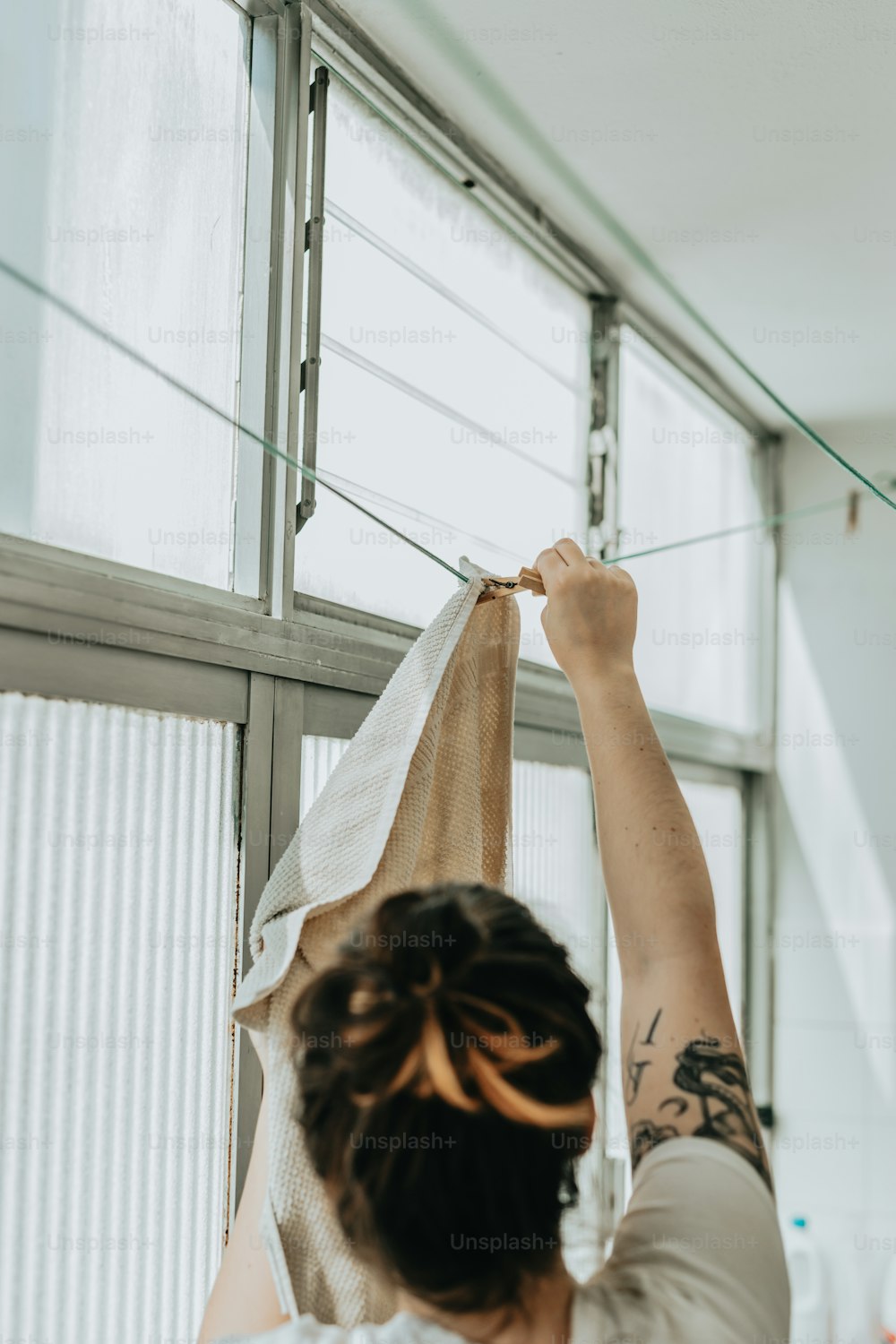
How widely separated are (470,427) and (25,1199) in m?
0.96

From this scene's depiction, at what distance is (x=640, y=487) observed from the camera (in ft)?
6.30

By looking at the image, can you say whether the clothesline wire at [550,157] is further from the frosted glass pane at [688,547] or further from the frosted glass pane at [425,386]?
the frosted glass pane at [688,547]

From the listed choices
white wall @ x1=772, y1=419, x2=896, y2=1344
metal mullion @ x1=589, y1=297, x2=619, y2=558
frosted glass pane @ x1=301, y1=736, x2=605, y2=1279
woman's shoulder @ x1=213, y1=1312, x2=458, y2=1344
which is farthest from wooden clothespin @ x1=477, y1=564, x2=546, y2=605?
white wall @ x1=772, y1=419, x2=896, y2=1344

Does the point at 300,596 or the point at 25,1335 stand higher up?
the point at 300,596

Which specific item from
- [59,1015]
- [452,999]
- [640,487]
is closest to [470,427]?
[640,487]

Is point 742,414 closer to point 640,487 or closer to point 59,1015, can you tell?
point 640,487

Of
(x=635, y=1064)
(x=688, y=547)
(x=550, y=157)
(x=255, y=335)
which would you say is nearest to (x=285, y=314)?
(x=255, y=335)

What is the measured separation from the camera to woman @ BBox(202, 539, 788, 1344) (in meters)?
0.51

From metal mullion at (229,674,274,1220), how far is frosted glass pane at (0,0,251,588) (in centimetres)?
12

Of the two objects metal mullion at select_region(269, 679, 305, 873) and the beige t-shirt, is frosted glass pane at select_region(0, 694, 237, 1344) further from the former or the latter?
the beige t-shirt

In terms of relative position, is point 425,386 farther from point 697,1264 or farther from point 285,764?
point 697,1264

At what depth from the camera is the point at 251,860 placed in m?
0.95

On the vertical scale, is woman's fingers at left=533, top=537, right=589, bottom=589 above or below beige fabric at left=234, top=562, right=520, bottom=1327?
above

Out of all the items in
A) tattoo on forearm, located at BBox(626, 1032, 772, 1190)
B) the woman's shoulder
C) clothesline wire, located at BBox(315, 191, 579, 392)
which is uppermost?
clothesline wire, located at BBox(315, 191, 579, 392)
